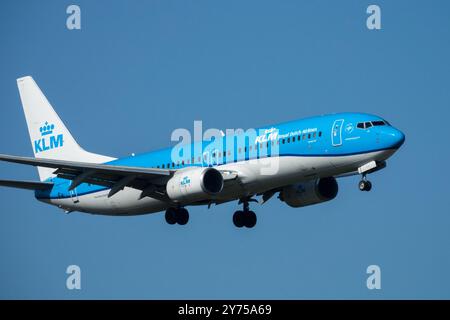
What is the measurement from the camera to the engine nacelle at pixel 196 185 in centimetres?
5547

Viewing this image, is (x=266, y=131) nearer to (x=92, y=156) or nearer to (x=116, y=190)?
(x=116, y=190)

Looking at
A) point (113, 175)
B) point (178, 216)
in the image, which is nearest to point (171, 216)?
point (178, 216)

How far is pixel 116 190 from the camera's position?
58.7 metres

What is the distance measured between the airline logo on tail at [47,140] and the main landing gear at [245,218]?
14.5 m

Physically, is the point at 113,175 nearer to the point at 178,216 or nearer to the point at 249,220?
the point at 178,216

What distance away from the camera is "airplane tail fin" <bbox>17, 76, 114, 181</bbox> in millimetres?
69812

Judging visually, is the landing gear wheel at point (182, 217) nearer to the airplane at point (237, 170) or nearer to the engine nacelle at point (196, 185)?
the airplane at point (237, 170)

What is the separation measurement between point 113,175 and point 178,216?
4.16 meters

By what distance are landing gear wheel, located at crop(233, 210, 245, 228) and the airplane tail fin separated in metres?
11.1

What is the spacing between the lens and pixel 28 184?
64.1 meters
